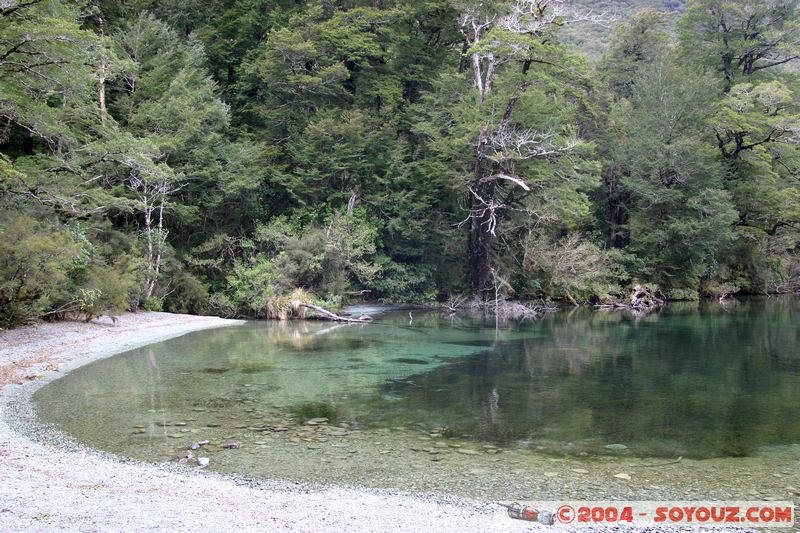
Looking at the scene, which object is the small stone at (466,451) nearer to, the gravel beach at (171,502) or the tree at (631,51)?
the gravel beach at (171,502)

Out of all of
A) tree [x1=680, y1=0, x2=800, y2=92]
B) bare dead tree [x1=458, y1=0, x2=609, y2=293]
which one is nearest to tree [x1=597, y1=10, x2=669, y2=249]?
tree [x1=680, y1=0, x2=800, y2=92]

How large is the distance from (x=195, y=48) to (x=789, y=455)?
2816 cm

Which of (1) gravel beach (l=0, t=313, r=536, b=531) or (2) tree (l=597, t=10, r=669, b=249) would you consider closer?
(1) gravel beach (l=0, t=313, r=536, b=531)

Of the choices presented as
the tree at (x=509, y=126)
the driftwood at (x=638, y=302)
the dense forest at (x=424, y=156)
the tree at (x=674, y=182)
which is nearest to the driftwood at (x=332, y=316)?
the dense forest at (x=424, y=156)

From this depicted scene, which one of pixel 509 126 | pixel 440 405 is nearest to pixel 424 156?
pixel 509 126

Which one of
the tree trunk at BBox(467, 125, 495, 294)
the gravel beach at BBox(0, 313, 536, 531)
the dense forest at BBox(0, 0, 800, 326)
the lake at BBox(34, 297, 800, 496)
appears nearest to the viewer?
the gravel beach at BBox(0, 313, 536, 531)

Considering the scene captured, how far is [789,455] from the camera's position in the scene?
301 inches

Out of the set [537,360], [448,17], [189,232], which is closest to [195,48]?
[189,232]

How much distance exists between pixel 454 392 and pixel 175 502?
650 cm

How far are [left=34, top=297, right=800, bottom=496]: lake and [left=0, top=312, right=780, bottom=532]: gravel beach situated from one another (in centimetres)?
44

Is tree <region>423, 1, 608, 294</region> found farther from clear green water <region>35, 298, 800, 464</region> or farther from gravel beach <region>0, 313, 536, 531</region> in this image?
gravel beach <region>0, 313, 536, 531</region>

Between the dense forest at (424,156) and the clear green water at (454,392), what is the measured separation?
7349 mm

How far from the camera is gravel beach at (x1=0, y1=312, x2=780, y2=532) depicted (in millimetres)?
5121

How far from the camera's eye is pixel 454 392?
11.3 meters
